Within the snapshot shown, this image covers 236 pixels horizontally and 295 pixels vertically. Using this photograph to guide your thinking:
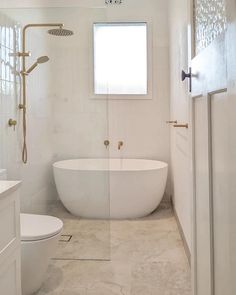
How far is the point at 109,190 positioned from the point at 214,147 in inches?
97.1

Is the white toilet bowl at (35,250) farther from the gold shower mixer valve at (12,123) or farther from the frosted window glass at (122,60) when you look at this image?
the frosted window glass at (122,60)

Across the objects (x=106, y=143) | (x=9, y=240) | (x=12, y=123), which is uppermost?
(x=12, y=123)

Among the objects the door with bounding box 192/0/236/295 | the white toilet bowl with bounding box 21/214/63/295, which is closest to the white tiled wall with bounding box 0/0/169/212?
the white toilet bowl with bounding box 21/214/63/295

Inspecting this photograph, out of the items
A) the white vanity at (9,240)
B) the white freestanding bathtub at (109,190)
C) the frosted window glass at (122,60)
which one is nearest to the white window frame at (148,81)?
the frosted window glass at (122,60)

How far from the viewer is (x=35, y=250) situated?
1.87 m

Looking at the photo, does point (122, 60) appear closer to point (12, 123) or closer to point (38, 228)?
point (12, 123)

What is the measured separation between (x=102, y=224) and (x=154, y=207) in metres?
0.66

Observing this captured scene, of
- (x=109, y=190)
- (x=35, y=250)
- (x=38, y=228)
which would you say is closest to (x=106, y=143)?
(x=109, y=190)

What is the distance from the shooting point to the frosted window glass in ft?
13.7

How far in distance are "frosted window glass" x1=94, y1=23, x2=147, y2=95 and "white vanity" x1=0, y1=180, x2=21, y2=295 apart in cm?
284

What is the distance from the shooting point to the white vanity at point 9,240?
4.52 ft

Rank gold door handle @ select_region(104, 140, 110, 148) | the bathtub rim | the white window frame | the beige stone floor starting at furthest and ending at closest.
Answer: the white window frame < gold door handle @ select_region(104, 140, 110, 148) < the bathtub rim < the beige stone floor

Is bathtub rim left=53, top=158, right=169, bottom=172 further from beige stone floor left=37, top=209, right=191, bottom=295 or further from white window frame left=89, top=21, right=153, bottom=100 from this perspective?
white window frame left=89, top=21, right=153, bottom=100

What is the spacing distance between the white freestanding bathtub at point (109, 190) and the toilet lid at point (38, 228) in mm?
1215
